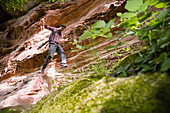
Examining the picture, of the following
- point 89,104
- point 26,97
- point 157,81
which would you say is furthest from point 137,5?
point 26,97

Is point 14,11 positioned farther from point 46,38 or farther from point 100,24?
point 100,24

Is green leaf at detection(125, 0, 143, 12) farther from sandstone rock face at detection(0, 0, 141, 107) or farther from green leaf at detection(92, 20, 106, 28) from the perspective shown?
sandstone rock face at detection(0, 0, 141, 107)

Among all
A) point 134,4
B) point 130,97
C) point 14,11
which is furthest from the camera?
point 14,11

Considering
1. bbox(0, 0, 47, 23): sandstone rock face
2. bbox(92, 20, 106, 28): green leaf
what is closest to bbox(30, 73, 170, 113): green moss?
bbox(92, 20, 106, 28): green leaf

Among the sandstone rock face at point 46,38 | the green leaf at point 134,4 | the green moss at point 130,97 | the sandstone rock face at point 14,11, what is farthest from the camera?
the sandstone rock face at point 14,11

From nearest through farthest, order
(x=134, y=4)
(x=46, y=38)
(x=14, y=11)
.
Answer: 1. (x=134, y=4)
2. (x=46, y=38)
3. (x=14, y=11)

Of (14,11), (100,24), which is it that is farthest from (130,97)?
(14,11)

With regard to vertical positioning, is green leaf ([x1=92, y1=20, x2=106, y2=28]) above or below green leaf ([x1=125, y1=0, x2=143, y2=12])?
below

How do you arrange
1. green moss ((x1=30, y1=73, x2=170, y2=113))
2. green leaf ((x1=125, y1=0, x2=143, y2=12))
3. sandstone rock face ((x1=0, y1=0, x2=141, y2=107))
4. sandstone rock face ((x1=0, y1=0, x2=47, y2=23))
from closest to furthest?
green moss ((x1=30, y1=73, x2=170, y2=113)) < green leaf ((x1=125, y1=0, x2=143, y2=12)) < sandstone rock face ((x1=0, y1=0, x2=141, y2=107)) < sandstone rock face ((x1=0, y1=0, x2=47, y2=23))

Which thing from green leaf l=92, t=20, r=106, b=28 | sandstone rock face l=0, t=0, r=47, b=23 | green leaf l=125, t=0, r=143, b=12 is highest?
sandstone rock face l=0, t=0, r=47, b=23

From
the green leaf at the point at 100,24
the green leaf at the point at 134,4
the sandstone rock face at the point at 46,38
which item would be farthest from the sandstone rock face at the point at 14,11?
the green leaf at the point at 134,4

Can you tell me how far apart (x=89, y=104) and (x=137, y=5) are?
2.49 feet

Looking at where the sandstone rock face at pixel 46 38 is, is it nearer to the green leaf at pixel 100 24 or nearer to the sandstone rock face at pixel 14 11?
the sandstone rock face at pixel 14 11

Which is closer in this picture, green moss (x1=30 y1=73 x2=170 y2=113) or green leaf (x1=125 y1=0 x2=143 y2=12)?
green moss (x1=30 y1=73 x2=170 y2=113)
